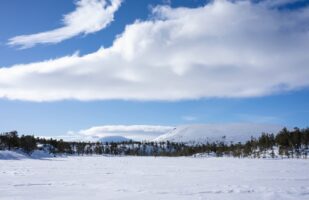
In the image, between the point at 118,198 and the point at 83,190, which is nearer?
the point at 118,198

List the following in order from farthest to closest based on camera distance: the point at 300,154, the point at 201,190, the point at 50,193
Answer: the point at 300,154 → the point at 201,190 → the point at 50,193

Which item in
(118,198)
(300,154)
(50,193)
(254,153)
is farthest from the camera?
(254,153)

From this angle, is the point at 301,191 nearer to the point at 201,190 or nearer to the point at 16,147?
the point at 201,190

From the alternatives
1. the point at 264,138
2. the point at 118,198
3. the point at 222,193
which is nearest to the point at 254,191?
the point at 222,193

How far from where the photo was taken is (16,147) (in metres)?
152

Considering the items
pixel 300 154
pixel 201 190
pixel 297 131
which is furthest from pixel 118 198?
pixel 297 131

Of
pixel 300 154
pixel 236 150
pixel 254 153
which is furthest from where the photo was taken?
pixel 236 150

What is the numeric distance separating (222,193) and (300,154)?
417 ft

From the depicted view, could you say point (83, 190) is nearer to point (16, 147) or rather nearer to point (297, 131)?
point (16, 147)

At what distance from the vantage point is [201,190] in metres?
A: 27.8

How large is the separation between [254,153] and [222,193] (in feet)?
486

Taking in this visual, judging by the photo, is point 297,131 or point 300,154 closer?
point 300,154

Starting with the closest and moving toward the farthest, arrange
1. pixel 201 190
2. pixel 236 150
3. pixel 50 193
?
pixel 50 193 → pixel 201 190 → pixel 236 150

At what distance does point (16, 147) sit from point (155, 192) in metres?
138
